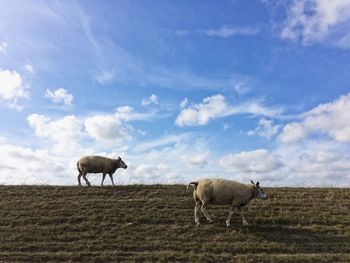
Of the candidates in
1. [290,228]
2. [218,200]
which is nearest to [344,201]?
[290,228]

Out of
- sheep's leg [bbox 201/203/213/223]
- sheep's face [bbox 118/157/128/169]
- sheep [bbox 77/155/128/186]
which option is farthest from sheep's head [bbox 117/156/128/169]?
sheep's leg [bbox 201/203/213/223]

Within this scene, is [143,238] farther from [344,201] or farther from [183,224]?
[344,201]

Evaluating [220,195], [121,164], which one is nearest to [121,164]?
[121,164]

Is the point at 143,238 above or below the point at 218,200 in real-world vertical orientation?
below

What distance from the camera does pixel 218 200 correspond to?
2564cm

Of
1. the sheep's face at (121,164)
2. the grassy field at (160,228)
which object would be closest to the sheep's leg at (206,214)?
the grassy field at (160,228)

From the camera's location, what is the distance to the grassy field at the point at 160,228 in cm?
2219

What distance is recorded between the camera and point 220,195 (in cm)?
2555

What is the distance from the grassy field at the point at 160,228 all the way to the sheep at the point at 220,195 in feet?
2.34

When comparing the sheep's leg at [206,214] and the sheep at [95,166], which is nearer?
the sheep's leg at [206,214]

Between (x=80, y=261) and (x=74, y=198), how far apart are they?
27.9 ft

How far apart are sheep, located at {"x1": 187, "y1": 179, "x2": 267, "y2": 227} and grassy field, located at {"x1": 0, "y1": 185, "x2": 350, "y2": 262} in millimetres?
713

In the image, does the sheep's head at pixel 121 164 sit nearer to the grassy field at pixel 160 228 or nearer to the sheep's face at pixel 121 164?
the sheep's face at pixel 121 164

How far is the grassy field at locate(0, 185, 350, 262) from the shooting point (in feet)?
72.8
